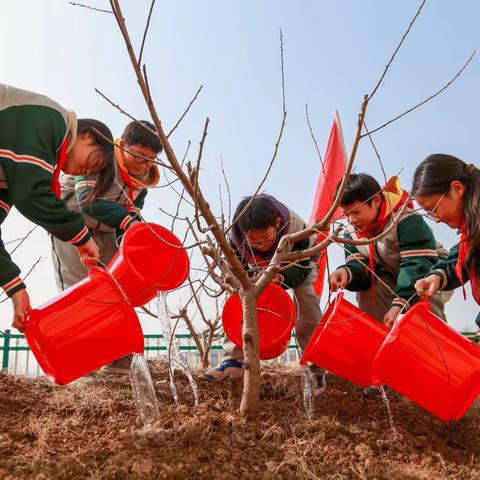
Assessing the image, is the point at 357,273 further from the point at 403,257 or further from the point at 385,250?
the point at 403,257

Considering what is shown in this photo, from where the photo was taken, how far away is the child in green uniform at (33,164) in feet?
6.02

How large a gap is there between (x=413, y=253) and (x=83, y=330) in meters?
1.68

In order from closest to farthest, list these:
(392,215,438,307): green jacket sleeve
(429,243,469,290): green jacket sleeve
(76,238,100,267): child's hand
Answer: (76,238,100,267): child's hand, (429,243,469,290): green jacket sleeve, (392,215,438,307): green jacket sleeve

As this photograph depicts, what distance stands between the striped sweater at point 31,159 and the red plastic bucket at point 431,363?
1.33 meters

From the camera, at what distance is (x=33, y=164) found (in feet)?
6.05

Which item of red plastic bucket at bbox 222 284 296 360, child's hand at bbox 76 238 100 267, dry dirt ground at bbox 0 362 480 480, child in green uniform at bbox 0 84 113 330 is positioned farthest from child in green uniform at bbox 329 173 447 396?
child in green uniform at bbox 0 84 113 330

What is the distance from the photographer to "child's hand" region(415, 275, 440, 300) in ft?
7.34

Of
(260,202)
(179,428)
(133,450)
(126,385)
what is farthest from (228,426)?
(260,202)

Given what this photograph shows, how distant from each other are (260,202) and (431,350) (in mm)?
1154

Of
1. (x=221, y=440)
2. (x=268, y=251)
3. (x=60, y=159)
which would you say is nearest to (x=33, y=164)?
(x=60, y=159)

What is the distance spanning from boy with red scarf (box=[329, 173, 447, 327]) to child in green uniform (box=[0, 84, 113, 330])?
4.23 feet

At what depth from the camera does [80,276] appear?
292 cm

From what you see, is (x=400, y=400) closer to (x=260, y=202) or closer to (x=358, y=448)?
(x=358, y=448)

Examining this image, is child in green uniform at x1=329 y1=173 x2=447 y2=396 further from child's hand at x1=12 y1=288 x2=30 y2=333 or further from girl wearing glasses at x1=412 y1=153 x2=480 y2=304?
child's hand at x1=12 y1=288 x2=30 y2=333
